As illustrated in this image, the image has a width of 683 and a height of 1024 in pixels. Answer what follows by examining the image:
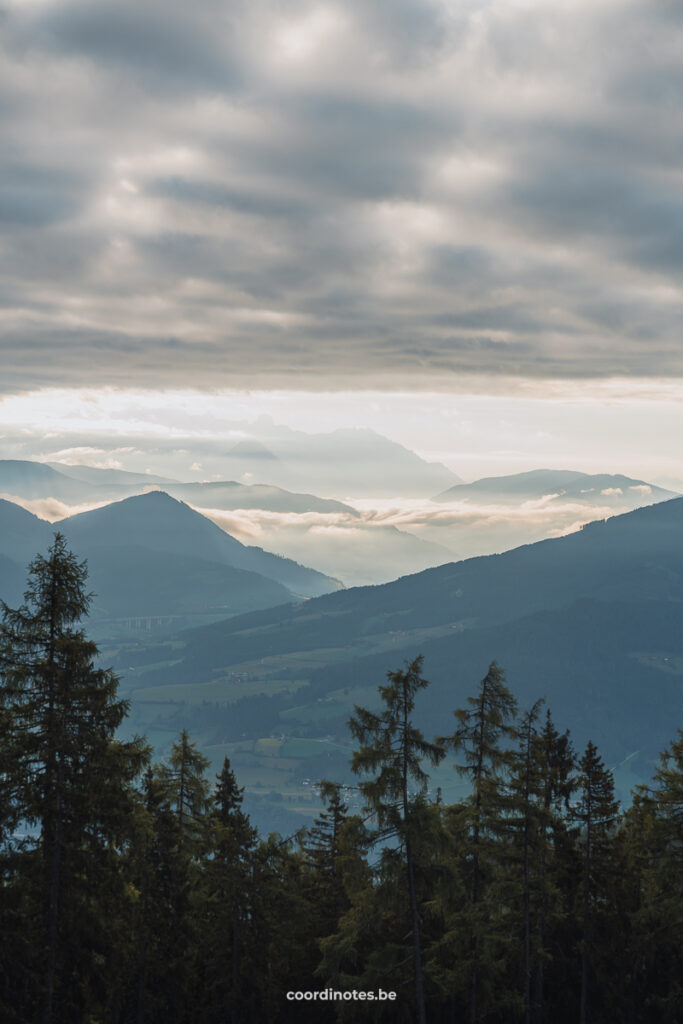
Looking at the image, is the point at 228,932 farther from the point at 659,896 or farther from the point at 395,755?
the point at 659,896

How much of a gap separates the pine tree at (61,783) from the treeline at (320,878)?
0.22 feet

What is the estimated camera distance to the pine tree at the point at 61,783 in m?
27.4

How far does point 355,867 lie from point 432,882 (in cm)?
303

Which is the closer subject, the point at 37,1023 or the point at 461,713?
the point at 37,1023

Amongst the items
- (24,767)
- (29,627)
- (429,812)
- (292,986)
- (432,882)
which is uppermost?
(29,627)

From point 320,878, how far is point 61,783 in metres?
29.6

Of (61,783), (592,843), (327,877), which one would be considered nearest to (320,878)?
(327,877)

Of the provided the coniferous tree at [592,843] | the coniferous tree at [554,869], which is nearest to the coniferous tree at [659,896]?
the coniferous tree at [592,843]

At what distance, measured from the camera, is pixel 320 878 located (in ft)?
174

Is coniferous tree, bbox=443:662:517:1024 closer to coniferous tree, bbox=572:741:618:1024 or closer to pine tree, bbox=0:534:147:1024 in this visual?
coniferous tree, bbox=572:741:618:1024

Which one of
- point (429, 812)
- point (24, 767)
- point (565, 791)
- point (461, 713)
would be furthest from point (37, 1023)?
point (565, 791)

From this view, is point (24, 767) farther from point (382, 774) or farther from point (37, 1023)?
point (382, 774)

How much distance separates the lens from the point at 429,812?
32.9m

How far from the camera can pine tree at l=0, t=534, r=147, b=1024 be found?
27.4m
